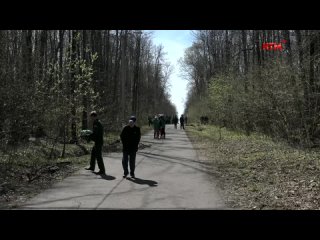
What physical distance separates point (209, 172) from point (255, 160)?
8.37ft

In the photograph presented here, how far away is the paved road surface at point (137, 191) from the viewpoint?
8359 mm

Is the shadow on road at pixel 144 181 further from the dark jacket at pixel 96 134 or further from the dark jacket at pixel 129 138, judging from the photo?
the dark jacket at pixel 96 134

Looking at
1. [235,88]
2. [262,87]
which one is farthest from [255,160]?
[235,88]

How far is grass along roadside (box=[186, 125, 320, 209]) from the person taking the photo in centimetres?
859

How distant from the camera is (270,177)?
457 inches

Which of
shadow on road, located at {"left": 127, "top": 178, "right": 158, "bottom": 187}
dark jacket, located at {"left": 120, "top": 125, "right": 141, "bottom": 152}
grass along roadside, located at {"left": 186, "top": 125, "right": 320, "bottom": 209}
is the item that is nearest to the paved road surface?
shadow on road, located at {"left": 127, "top": 178, "right": 158, "bottom": 187}

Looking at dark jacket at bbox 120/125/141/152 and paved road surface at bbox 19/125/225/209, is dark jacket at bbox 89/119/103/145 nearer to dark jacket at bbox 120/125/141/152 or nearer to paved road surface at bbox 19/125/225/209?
paved road surface at bbox 19/125/225/209

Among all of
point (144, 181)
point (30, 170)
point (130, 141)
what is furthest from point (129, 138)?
point (30, 170)

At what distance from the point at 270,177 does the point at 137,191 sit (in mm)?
4086

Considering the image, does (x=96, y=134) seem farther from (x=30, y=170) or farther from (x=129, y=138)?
(x=30, y=170)

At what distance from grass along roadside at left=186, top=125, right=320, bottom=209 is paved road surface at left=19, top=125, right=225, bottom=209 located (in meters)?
0.58

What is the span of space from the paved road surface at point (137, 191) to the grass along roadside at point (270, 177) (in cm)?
58
